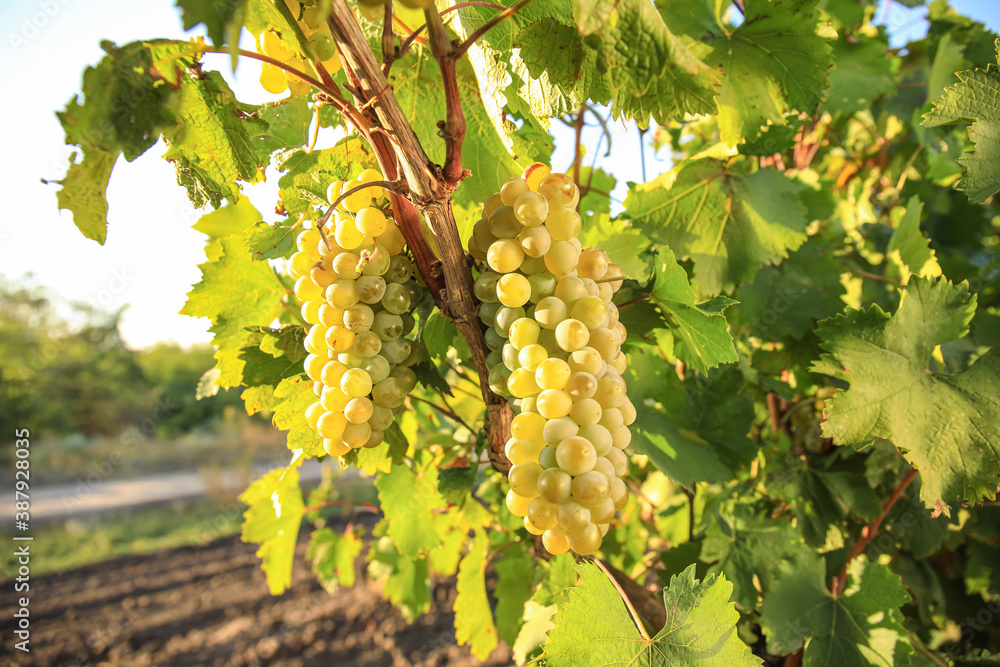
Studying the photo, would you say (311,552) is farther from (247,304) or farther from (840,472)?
(840,472)

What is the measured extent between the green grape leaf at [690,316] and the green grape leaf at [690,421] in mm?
186

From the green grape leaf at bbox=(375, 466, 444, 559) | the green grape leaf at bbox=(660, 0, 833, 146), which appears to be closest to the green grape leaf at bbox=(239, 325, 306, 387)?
the green grape leaf at bbox=(375, 466, 444, 559)

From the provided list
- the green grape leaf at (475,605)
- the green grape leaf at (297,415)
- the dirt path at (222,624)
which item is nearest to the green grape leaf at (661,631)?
the green grape leaf at (297,415)

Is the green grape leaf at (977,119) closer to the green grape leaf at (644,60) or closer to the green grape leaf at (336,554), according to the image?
the green grape leaf at (644,60)

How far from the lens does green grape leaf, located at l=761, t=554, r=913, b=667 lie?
88 centimetres

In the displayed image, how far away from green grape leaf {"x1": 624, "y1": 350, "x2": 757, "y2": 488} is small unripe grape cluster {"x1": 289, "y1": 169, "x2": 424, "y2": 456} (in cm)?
39

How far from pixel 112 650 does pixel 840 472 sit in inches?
152

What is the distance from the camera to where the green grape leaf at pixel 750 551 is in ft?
3.24

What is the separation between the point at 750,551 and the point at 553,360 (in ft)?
2.36

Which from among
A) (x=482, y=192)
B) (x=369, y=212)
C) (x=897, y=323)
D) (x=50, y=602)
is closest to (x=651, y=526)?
(x=897, y=323)

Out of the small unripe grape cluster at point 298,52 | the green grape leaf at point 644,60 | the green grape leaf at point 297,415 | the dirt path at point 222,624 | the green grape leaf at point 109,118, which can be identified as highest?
the small unripe grape cluster at point 298,52

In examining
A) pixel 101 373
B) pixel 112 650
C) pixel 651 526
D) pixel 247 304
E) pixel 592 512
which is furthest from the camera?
pixel 101 373

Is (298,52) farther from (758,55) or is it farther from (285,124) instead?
(758,55)

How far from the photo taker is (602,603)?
67 cm
